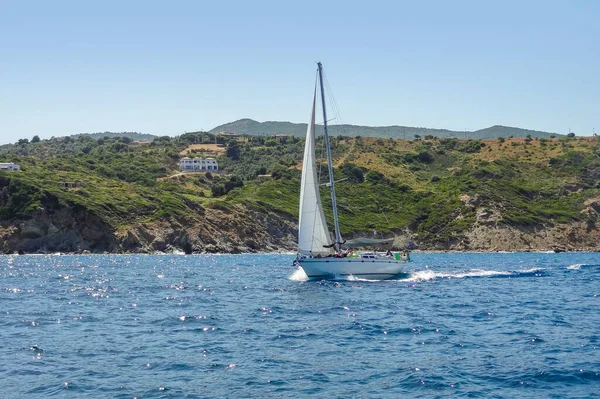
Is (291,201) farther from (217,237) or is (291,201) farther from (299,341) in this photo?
(299,341)

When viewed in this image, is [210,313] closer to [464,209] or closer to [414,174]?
[464,209]

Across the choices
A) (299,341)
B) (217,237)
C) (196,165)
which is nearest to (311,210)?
(299,341)

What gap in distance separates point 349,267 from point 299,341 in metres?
26.1

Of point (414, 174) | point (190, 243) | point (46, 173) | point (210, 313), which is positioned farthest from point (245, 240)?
point (210, 313)

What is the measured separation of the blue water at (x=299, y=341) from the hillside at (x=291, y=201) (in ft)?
191

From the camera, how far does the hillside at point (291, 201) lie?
109m

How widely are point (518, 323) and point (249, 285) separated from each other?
24073 mm

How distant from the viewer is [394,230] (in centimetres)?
13238

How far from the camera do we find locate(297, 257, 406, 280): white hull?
54625 mm

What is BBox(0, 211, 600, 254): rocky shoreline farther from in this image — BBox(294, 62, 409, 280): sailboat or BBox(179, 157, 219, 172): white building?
BBox(294, 62, 409, 280): sailboat

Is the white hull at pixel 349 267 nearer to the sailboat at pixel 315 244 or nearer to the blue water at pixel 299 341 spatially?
the sailboat at pixel 315 244

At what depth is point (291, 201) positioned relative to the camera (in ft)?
458

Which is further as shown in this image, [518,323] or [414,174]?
[414,174]

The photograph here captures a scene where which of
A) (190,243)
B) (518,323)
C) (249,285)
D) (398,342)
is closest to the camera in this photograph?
(398,342)
